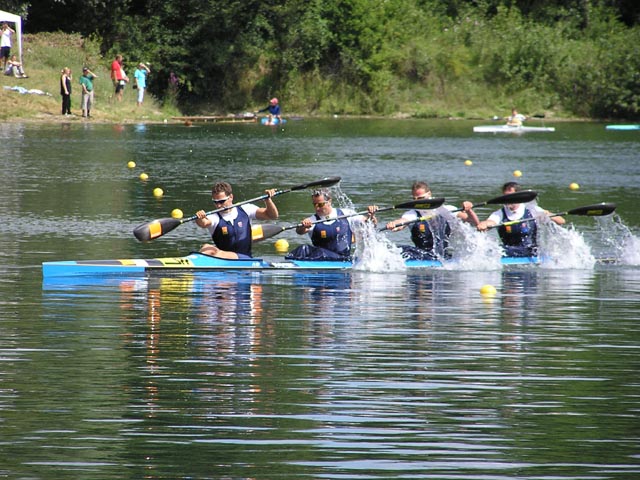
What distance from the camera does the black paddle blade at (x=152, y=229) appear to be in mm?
17625

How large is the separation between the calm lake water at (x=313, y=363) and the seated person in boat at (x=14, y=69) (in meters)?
25.5

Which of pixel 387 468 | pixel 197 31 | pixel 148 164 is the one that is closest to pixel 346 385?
pixel 387 468

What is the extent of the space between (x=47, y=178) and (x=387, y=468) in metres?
22.6

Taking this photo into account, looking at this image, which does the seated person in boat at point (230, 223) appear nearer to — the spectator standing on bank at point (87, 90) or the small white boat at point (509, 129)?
the spectator standing on bank at point (87, 90)

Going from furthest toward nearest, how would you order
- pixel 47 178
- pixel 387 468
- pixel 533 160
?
pixel 533 160, pixel 47 178, pixel 387 468

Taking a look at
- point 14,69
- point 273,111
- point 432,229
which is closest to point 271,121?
point 273,111

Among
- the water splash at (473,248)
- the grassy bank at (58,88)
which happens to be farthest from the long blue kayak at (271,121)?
the water splash at (473,248)

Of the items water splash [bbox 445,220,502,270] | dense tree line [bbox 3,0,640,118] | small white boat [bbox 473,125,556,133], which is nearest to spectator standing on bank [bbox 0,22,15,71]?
dense tree line [bbox 3,0,640,118]

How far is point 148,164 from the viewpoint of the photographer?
1344 inches

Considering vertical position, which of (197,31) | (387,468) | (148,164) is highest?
(197,31)

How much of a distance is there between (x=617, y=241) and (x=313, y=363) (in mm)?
11545

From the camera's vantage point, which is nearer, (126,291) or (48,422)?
(48,422)

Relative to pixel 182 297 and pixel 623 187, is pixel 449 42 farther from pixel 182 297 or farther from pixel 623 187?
pixel 182 297

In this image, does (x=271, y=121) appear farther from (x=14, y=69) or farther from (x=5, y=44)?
(x=5, y=44)
